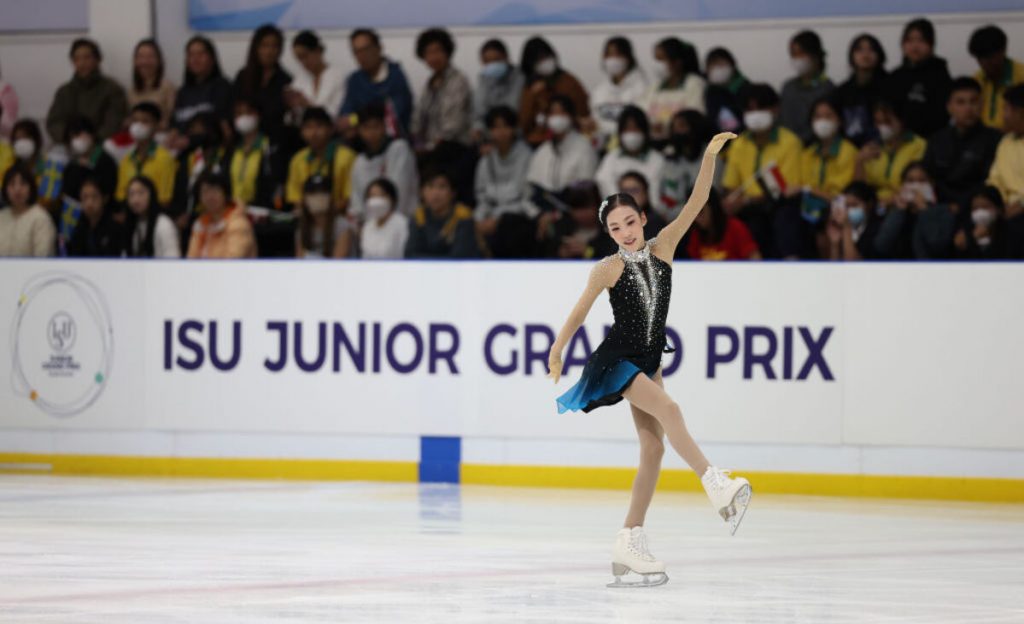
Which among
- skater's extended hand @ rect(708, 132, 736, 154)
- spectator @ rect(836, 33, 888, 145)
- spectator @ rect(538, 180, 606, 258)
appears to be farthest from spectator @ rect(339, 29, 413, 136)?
skater's extended hand @ rect(708, 132, 736, 154)

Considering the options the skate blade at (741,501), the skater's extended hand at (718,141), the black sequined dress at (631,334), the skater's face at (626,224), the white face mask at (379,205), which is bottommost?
the skate blade at (741,501)

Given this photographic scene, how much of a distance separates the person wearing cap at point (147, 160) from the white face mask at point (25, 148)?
772 millimetres

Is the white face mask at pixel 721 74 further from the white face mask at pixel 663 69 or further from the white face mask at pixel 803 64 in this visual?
the white face mask at pixel 803 64

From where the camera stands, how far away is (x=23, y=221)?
34.9 ft

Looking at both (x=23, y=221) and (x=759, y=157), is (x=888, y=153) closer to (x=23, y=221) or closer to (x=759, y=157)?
(x=759, y=157)

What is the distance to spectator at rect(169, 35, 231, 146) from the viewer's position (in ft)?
37.5

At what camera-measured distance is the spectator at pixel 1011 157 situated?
9250mm

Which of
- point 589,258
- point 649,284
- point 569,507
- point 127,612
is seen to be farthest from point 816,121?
point 127,612

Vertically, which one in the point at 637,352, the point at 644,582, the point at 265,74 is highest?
the point at 265,74

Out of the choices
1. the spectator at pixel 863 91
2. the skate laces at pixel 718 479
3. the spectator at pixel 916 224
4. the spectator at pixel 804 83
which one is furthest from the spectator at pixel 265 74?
the skate laces at pixel 718 479

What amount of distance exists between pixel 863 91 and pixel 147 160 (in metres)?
5.03

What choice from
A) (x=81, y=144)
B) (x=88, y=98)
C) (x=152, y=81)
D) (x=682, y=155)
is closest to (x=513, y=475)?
(x=682, y=155)

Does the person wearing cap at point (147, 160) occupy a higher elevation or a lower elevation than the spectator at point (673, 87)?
lower

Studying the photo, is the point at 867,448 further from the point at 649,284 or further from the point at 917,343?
the point at 649,284
